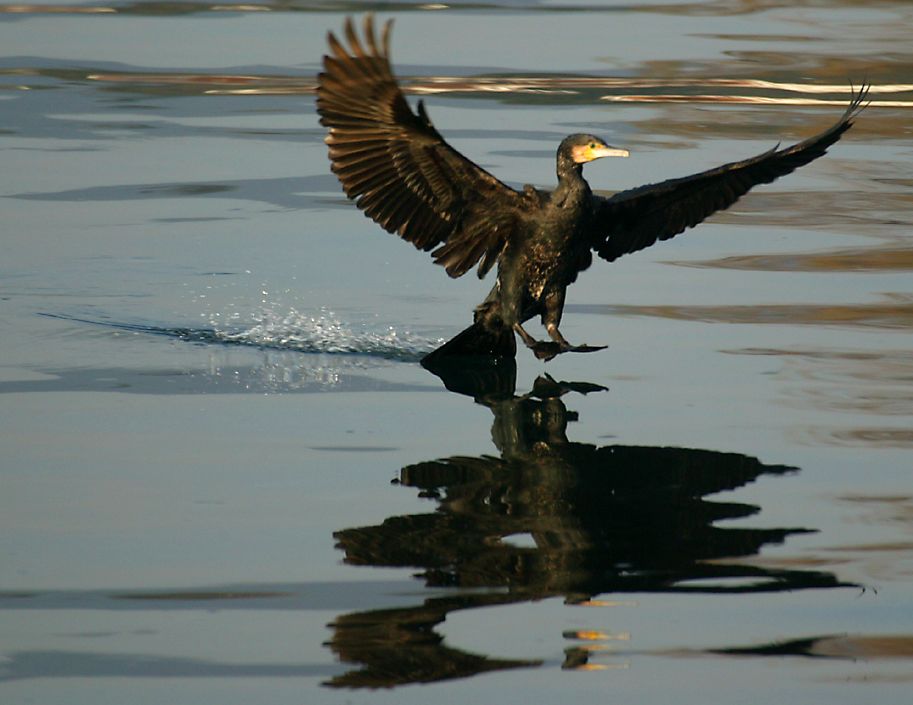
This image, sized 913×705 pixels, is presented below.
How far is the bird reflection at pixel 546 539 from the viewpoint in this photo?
4.29 metres

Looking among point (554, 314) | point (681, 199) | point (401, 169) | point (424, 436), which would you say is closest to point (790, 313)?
point (681, 199)

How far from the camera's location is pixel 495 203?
6977 millimetres

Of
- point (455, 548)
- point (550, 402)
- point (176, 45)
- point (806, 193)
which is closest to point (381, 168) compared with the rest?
point (550, 402)

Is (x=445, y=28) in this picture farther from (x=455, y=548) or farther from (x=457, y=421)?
(x=455, y=548)

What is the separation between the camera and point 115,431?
19.2ft

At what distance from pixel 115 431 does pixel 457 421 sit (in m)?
1.13

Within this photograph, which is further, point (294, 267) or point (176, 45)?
point (176, 45)

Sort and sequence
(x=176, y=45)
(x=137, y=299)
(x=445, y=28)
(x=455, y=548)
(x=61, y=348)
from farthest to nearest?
(x=445, y=28), (x=176, y=45), (x=137, y=299), (x=61, y=348), (x=455, y=548)

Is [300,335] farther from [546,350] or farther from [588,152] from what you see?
[588,152]

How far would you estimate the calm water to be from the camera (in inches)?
168

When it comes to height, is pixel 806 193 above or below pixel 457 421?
above

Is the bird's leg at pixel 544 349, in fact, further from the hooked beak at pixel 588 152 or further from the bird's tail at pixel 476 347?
the hooked beak at pixel 588 152

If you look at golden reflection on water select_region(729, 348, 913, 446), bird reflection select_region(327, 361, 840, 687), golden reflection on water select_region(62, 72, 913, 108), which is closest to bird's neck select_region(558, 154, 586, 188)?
golden reflection on water select_region(729, 348, 913, 446)

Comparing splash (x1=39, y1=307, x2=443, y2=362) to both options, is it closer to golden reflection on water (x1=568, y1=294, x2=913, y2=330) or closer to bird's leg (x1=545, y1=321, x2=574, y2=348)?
bird's leg (x1=545, y1=321, x2=574, y2=348)
